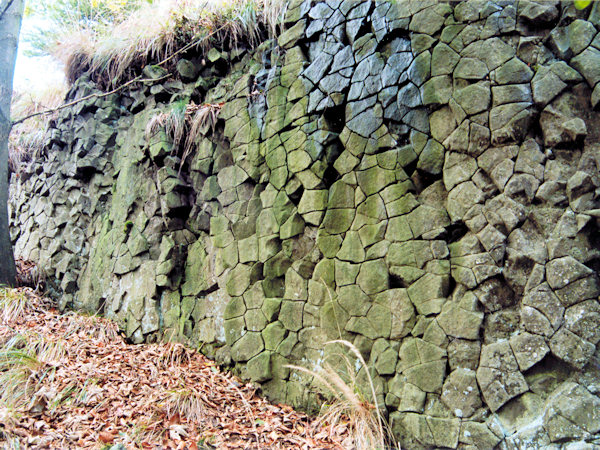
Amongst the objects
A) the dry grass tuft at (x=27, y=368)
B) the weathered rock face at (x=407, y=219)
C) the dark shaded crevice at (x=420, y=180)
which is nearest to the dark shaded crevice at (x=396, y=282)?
the weathered rock face at (x=407, y=219)

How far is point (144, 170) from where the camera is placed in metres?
5.18

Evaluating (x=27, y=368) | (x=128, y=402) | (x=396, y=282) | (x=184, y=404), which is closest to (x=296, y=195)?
(x=396, y=282)

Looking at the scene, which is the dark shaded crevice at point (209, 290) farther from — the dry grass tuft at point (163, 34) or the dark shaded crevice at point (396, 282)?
the dry grass tuft at point (163, 34)

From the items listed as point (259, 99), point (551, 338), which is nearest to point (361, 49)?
point (259, 99)

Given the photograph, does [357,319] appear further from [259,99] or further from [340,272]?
[259,99]

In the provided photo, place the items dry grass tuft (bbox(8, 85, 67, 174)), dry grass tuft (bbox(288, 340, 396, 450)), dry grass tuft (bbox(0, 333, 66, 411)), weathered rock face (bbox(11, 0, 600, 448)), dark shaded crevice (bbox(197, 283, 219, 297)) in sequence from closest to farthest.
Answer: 1. weathered rock face (bbox(11, 0, 600, 448))
2. dry grass tuft (bbox(288, 340, 396, 450))
3. dry grass tuft (bbox(0, 333, 66, 411))
4. dark shaded crevice (bbox(197, 283, 219, 297))
5. dry grass tuft (bbox(8, 85, 67, 174))

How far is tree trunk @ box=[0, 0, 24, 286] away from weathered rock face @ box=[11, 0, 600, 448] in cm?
205

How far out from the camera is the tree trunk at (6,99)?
5.56m

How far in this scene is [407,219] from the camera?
2.97 m

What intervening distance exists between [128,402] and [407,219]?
2637mm

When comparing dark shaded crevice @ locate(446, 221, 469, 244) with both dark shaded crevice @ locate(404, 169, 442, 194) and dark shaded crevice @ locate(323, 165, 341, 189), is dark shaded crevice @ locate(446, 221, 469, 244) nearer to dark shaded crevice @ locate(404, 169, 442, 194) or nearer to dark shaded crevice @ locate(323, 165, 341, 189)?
dark shaded crevice @ locate(404, 169, 442, 194)

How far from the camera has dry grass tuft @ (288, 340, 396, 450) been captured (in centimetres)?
268

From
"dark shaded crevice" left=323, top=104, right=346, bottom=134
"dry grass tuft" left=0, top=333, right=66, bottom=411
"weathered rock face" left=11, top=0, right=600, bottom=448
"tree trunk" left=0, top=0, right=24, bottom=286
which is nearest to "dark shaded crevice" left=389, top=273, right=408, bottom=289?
"weathered rock face" left=11, top=0, right=600, bottom=448

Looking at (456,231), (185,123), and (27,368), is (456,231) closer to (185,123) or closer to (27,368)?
(185,123)
